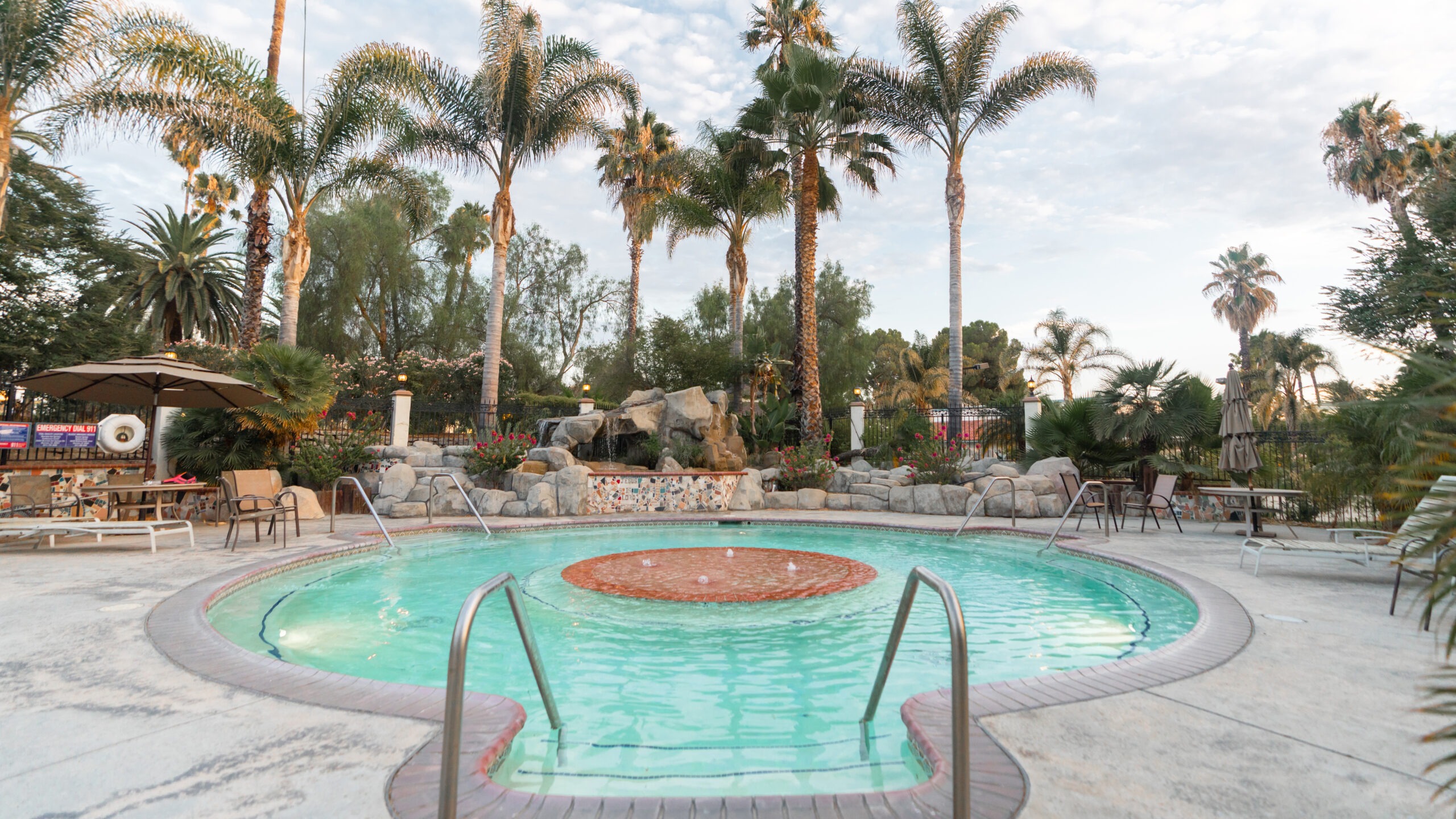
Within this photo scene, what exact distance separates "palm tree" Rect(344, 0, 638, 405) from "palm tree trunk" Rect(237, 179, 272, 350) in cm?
345

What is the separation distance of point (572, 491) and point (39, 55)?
12058 millimetres

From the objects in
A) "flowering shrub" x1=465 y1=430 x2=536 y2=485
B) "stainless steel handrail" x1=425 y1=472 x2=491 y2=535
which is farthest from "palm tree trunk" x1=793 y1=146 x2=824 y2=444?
"stainless steel handrail" x1=425 y1=472 x2=491 y2=535

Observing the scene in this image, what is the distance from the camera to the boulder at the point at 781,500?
13.8 metres

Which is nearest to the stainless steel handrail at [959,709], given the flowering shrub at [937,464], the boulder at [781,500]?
the boulder at [781,500]

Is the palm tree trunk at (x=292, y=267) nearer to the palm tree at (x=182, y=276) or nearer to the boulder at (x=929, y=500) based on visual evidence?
the palm tree at (x=182, y=276)

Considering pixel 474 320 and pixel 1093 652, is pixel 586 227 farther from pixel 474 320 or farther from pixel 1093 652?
pixel 1093 652

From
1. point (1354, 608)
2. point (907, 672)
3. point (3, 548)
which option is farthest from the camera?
point (3, 548)

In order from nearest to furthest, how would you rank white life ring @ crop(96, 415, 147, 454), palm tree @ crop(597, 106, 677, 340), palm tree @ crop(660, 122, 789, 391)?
1. white life ring @ crop(96, 415, 147, 454)
2. palm tree @ crop(660, 122, 789, 391)
3. palm tree @ crop(597, 106, 677, 340)

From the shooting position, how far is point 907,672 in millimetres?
4184

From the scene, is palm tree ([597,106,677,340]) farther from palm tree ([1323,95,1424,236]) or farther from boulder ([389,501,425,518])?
palm tree ([1323,95,1424,236])

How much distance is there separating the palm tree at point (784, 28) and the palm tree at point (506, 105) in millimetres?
5464

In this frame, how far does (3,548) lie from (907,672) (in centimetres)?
1069

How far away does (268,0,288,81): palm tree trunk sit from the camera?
15.7 metres

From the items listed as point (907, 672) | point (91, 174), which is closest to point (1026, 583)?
point (907, 672)
